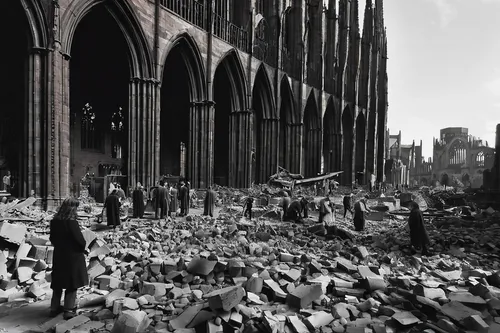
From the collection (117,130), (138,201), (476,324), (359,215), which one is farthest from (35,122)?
(117,130)

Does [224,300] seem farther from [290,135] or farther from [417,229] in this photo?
[290,135]

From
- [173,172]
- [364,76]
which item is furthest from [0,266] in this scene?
[364,76]

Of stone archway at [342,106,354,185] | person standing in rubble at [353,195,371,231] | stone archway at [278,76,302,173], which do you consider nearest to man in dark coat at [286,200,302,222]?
person standing in rubble at [353,195,371,231]

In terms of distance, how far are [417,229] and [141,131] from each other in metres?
12.3

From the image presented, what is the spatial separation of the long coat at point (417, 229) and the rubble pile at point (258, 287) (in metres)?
0.43

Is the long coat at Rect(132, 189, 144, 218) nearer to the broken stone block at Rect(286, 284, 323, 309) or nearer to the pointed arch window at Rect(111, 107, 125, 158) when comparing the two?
the broken stone block at Rect(286, 284, 323, 309)

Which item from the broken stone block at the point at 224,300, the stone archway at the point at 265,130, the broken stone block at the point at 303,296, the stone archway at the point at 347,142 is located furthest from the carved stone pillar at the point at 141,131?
the stone archway at the point at 347,142

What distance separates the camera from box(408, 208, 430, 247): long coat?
7629 mm

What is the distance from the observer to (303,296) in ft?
14.4

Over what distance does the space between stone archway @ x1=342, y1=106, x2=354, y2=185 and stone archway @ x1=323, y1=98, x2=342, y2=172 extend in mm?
2391

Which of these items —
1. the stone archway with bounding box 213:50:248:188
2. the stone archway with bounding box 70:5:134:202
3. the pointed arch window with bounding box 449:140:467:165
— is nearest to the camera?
the stone archway with bounding box 70:5:134:202

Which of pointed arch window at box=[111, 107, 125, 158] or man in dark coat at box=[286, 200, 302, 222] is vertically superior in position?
pointed arch window at box=[111, 107, 125, 158]

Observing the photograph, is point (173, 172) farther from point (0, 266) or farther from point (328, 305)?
point (328, 305)

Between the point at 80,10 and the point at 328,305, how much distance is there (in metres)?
13.2
